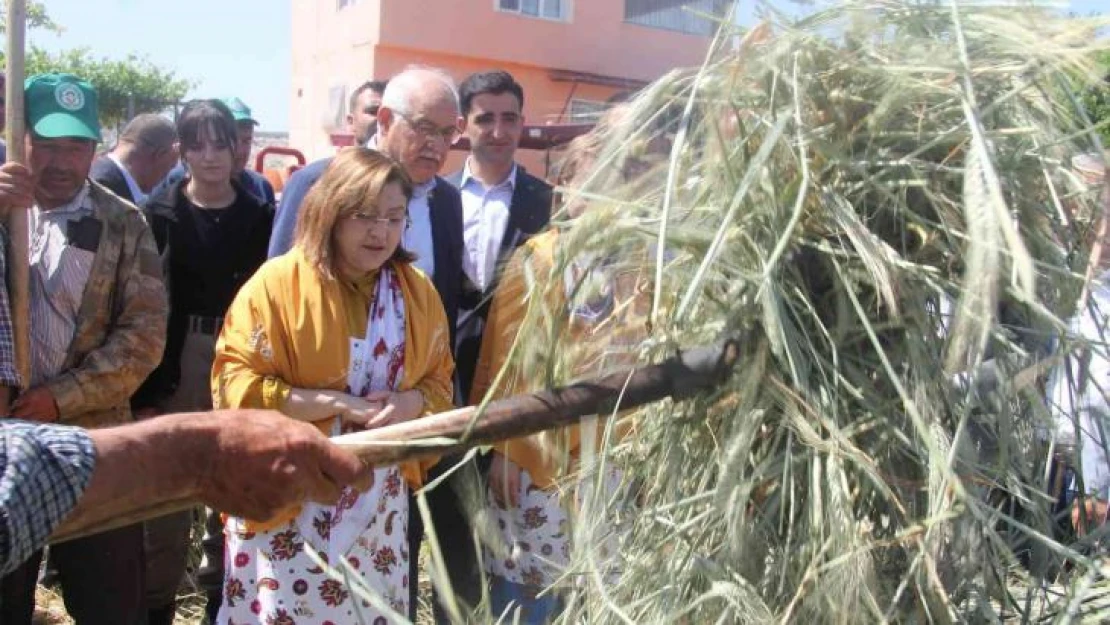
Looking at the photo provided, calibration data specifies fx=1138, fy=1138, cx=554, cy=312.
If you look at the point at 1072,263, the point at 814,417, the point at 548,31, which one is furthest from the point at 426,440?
the point at 548,31

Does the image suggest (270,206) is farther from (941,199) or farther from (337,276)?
(941,199)

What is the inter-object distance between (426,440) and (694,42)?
78cm

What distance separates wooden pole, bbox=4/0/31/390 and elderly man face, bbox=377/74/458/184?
3.48 ft

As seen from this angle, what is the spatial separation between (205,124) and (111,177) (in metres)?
0.88

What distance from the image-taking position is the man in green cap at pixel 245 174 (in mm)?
4012

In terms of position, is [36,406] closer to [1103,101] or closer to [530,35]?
[1103,101]

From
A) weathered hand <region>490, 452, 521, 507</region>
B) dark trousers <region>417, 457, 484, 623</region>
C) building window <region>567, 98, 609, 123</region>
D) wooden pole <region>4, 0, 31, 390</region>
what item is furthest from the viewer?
weathered hand <region>490, 452, 521, 507</region>

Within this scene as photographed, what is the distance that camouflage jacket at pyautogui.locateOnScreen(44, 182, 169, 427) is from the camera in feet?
9.98

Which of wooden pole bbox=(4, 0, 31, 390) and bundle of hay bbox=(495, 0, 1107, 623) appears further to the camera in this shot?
wooden pole bbox=(4, 0, 31, 390)

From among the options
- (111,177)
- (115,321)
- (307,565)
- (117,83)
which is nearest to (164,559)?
(115,321)

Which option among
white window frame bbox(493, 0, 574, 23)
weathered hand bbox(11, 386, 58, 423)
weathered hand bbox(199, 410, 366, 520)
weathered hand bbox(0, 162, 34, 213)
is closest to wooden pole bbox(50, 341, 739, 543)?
weathered hand bbox(199, 410, 366, 520)

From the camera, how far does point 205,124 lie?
374 cm

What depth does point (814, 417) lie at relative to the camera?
1535 mm

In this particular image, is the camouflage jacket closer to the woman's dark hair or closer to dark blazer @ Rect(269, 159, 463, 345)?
dark blazer @ Rect(269, 159, 463, 345)
